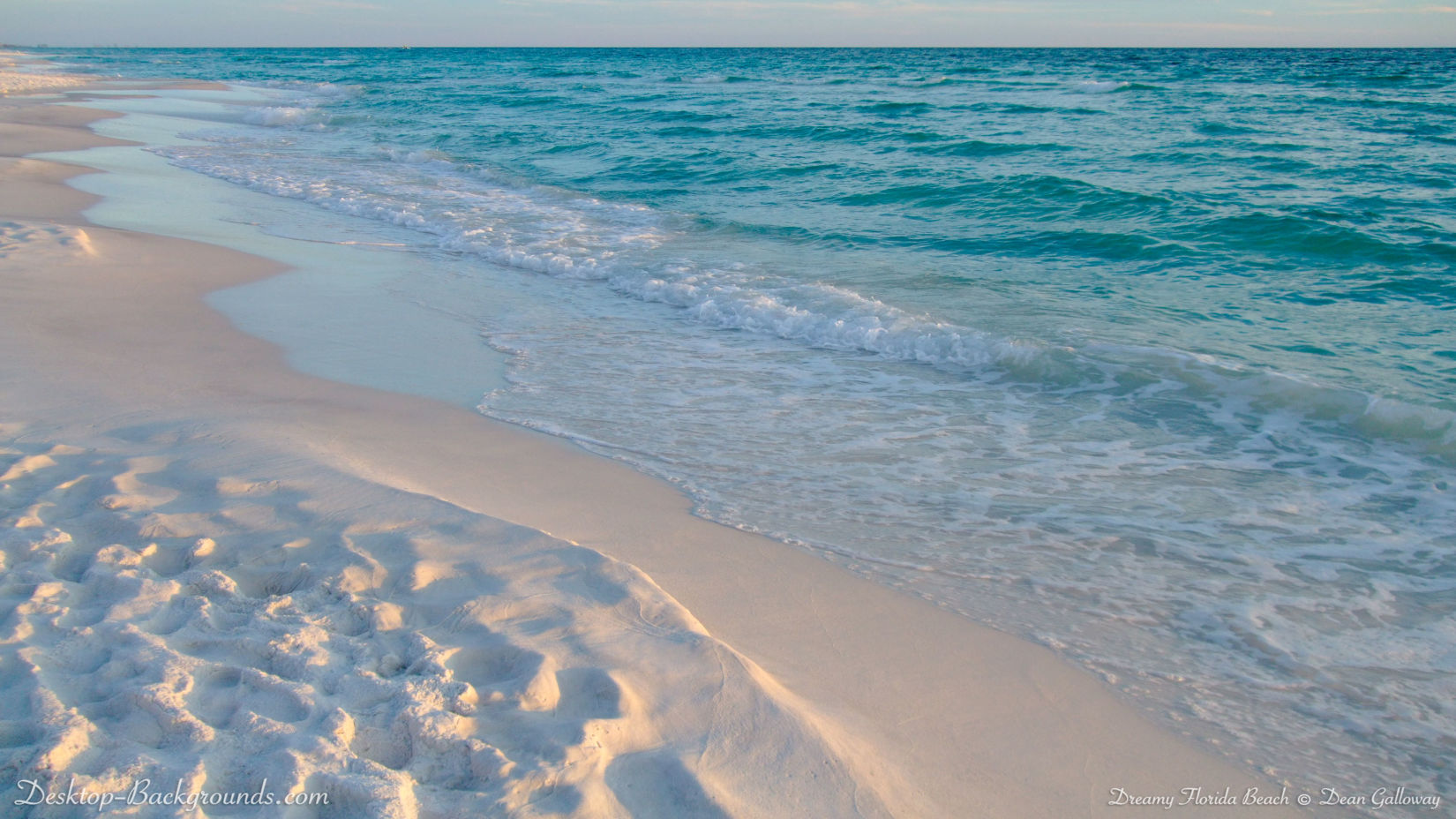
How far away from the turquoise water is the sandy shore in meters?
0.33

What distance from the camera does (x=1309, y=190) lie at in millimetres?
10703

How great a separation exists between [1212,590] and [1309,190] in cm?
1026

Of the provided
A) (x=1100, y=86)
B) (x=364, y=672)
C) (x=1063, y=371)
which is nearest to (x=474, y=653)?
(x=364, y=672)

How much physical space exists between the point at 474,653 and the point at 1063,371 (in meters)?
4.37

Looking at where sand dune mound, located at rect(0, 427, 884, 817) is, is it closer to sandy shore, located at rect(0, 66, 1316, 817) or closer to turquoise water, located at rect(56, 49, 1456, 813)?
sandy shore, located at rect(0, 66, 1316, 817)

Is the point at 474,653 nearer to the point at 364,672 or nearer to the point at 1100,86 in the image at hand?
the point at 364,672

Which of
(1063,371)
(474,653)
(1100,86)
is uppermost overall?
(1100,86)

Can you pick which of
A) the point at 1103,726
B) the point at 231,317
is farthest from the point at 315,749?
the point at 231,317

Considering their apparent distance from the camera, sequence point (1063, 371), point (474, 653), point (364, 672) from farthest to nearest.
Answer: point (1063, 371) → point (474, 653) → point (364, 672)

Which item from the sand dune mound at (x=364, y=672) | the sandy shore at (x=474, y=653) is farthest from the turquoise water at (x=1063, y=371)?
the sand dune mound at (x=364, y=672)

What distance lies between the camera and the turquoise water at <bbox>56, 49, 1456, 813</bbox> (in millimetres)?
2873

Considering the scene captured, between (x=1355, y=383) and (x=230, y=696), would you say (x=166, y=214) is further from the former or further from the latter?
(x=1355, y=383)

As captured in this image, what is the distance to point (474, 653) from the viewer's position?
2287 millimetres

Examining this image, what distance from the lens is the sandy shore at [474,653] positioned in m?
1.86
